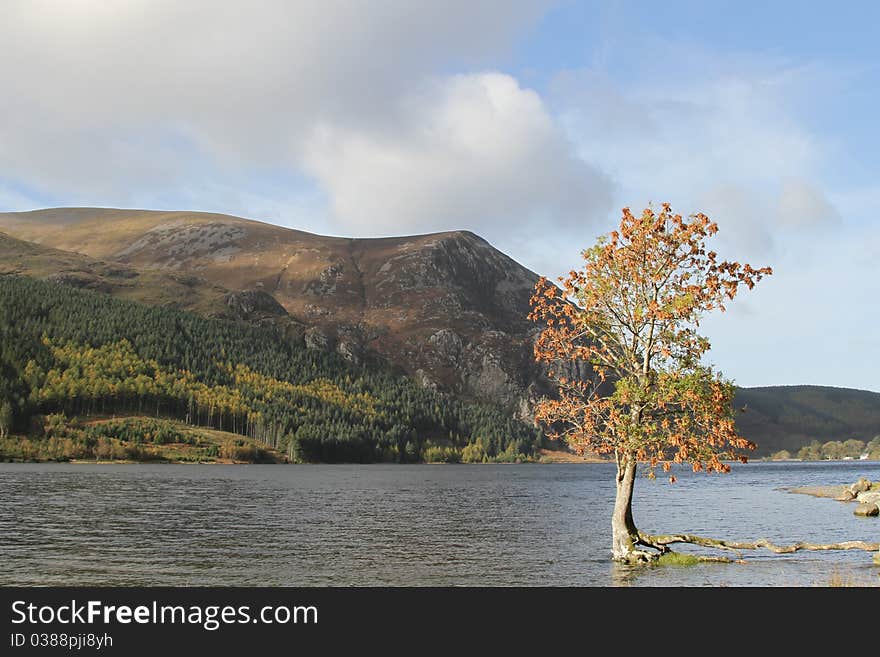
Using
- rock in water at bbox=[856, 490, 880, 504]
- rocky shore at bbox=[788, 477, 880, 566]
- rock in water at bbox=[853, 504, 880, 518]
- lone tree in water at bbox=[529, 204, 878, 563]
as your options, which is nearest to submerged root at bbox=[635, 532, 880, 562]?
lone tree in water at bbox=[529, 204, 878, 563]

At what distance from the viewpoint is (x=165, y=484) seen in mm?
152500

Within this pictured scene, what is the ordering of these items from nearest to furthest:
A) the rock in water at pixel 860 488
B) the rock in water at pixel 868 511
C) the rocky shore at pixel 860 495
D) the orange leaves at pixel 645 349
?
the orange leaves at pixel 645 349, the rock in water at pixel 868 511, the rocky shore at pixel 860 495, the rock in water at pixel 860 488

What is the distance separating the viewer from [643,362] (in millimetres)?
47406

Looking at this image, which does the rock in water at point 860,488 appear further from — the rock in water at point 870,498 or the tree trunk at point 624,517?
the tree trunk at point 624,517

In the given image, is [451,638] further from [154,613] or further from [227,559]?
[227,559]

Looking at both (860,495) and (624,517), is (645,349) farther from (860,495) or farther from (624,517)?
(860,495)

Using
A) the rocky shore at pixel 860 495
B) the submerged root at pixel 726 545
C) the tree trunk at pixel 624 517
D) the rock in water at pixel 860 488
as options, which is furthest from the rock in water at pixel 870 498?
the tree trunk at pixel 624 517

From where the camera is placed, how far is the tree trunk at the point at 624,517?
46938mm

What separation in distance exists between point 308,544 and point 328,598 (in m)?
32.7

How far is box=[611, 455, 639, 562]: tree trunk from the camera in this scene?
1848 inches

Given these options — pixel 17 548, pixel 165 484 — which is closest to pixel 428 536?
pixel 17 548

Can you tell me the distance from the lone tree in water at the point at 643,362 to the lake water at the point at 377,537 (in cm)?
589

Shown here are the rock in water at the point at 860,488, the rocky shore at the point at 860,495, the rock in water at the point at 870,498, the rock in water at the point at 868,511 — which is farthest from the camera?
the rock in water at the point at 860,488

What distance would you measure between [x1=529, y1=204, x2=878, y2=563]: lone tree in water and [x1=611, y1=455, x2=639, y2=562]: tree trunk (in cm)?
6
